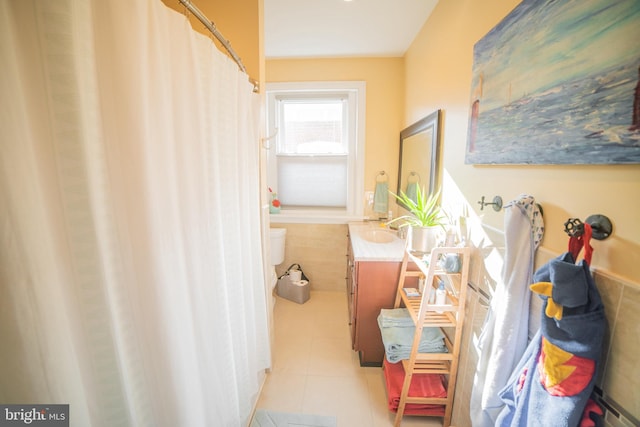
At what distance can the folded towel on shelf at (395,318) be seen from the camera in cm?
149

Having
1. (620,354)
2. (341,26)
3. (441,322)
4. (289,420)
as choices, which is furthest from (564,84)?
(289,420)

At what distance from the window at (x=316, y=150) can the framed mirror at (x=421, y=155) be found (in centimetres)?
49

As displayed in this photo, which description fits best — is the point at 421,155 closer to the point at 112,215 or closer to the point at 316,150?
the point at 316,150

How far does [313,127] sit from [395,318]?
7.15 feet

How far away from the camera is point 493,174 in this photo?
1.01m

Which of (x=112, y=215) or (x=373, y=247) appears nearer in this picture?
(x=112, y=215)

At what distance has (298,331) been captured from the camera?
2.16 m

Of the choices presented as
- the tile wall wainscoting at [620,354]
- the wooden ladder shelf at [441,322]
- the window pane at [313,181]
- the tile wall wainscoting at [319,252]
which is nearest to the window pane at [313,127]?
the window pane at [313,181]

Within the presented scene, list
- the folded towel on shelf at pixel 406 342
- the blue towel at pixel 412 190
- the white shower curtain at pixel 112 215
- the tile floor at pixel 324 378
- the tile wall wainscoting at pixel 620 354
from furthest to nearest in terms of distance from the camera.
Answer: the blue towel at pixel 412 190 < the tile floor at pixel 324 378 < the folded towel on shelf at pixel 406 342 < the tile wall wainscoting at pixel 620 354 < the white shower curtain at pixel 112 215

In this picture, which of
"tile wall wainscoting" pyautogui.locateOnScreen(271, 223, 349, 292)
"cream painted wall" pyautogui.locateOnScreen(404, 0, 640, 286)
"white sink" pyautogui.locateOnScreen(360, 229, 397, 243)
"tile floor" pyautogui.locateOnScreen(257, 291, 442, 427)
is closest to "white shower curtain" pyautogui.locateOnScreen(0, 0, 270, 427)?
"tile floor" pyautogui.locateOnScreen(257, 291, 442, 427)

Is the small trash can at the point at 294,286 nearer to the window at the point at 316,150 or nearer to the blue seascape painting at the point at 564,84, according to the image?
the window at the point at 316,150

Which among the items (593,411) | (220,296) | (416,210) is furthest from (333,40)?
(593,411)

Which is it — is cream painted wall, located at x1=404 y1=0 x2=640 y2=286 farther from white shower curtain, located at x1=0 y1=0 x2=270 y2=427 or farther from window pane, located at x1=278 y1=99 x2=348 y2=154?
white shower curtain, located at x1=0 y1=0 x2=270 y2=427

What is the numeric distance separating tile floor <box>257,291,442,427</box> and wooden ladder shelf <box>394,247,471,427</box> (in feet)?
0.65
